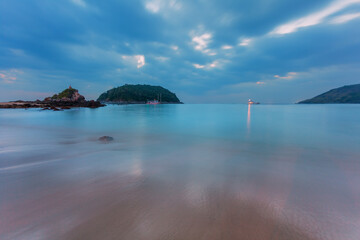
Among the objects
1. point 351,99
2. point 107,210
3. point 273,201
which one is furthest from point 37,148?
Answer: point 351,99

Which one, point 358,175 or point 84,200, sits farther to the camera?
point 358,175

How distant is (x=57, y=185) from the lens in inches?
152

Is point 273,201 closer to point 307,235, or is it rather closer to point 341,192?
point 307,235

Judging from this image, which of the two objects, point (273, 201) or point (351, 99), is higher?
point (351, 99)

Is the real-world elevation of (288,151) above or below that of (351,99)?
below

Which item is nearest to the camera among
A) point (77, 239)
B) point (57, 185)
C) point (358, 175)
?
point (77, 239)

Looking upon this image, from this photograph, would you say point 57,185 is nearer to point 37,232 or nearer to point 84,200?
point 84,200

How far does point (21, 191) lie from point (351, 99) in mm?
274704

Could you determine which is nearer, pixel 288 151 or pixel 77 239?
pixel 77 239

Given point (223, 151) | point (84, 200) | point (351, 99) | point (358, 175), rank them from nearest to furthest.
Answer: point (84, 200), point (358, 175), point (223, 151), point (351, 99)

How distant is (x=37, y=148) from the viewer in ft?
24.4

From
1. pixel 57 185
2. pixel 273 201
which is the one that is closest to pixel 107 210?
pixel 57 185

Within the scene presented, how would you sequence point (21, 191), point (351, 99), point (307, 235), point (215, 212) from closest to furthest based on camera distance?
point (307, 235) → point (215, 212) → point (21, 191) → point (351, 99)

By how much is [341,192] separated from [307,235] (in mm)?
2312
